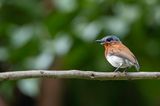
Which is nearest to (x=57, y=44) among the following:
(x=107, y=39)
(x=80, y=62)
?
(x=80, y=62)

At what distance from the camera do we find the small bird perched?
2.15m

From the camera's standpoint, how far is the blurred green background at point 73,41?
3.66 meters

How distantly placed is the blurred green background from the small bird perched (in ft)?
4.19

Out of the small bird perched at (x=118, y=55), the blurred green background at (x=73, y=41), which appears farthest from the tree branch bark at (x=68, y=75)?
the blurred green background at (x=73, y=41)

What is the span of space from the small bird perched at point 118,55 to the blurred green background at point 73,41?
1.28 m

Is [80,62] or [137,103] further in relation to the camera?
[137,103]

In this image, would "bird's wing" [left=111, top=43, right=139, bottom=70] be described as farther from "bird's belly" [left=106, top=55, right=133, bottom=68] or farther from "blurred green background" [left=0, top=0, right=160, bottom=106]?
"blurred green background" [left=0, top=0, right=160, bottom=106]

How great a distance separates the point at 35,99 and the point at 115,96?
59 centimetres

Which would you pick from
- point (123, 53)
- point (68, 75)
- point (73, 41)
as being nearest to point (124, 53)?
point (123, 53)

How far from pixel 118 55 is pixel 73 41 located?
148 centimetres

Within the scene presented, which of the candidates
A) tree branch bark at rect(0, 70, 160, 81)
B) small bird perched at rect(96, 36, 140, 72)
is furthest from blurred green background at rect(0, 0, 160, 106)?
tree branch bark at rect(0, 70, 160, 81)

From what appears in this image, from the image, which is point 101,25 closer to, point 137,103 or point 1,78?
point 137,103

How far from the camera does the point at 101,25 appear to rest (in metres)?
3.69

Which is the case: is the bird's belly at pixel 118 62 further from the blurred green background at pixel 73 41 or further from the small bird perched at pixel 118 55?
the blurred green background at pixel 73 41
